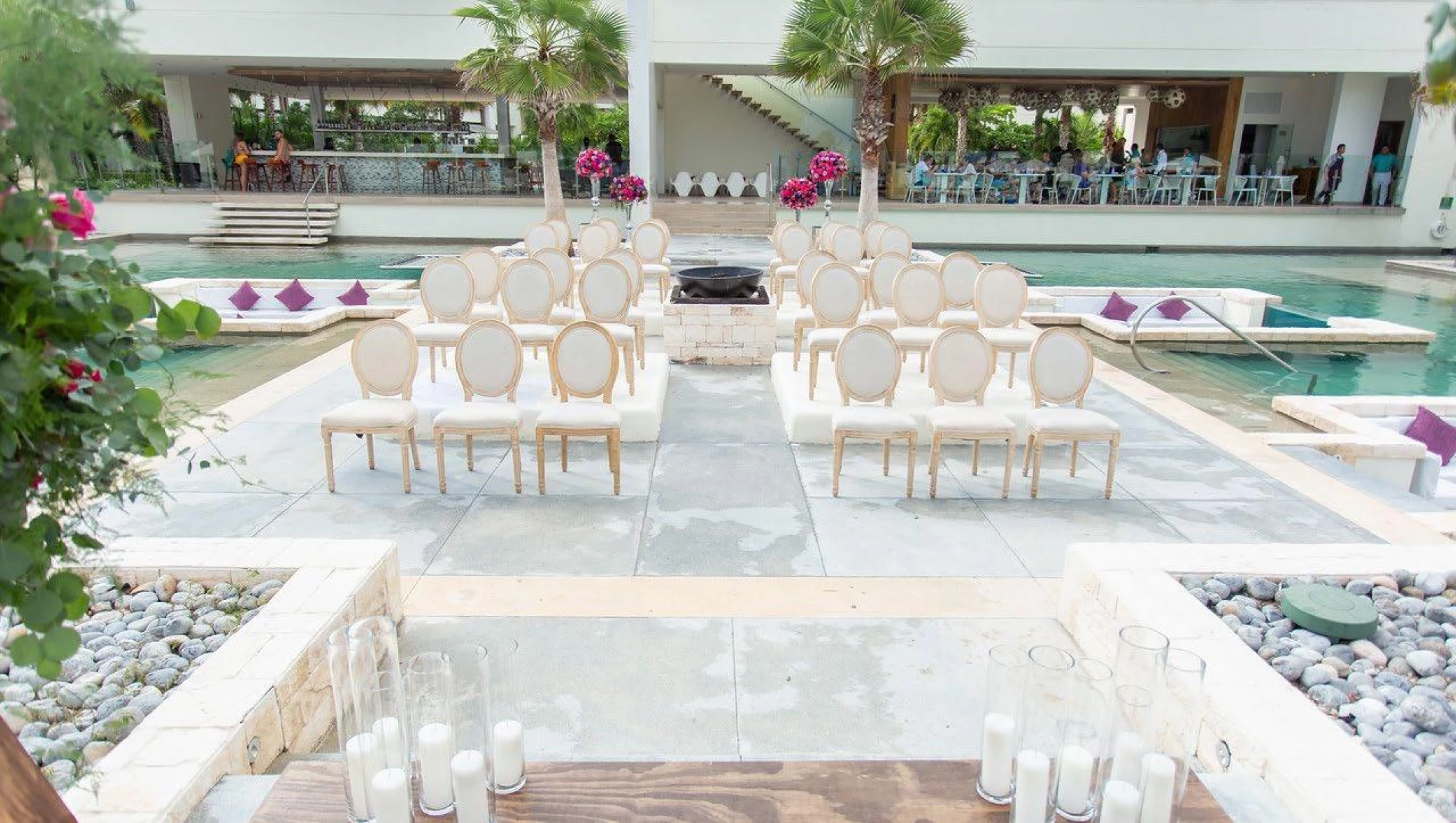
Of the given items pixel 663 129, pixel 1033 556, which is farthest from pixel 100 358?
pixel 663 129

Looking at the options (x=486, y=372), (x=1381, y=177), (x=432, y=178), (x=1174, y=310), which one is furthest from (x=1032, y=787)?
(x=1381, y=177)

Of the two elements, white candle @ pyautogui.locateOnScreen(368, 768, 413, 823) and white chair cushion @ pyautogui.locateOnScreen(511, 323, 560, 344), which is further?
white chair cushion @ pyautogui.locateOnScreen(511, 323, 560, 344)

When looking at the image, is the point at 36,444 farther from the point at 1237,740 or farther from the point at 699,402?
the point at 699,402

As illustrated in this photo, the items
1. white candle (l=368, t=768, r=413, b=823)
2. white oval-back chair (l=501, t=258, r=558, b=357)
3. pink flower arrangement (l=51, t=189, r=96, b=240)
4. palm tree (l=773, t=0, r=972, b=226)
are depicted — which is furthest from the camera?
palm tree (l=773, t=0, r=972, b=226)

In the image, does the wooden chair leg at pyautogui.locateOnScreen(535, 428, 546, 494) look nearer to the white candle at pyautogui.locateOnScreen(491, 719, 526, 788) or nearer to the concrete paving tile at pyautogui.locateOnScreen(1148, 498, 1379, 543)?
the white candle at pyautogui.locateOnScreen(491, 719, 526, 788)

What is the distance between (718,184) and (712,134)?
184cm

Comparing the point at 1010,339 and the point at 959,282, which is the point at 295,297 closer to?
the point at 959,282

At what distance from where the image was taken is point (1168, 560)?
3.94m

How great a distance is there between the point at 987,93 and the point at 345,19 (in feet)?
48.8

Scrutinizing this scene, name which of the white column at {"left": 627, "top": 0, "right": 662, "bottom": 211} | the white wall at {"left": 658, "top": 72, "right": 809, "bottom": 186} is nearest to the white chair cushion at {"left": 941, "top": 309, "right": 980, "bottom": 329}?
the white column at {"left": 627, "top": 0, "right": 662, "bottom": 211}

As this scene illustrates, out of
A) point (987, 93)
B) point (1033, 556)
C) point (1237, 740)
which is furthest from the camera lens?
point (987, 93)

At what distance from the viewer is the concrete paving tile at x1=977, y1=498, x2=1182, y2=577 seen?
473 centimetres

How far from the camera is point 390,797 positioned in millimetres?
1846

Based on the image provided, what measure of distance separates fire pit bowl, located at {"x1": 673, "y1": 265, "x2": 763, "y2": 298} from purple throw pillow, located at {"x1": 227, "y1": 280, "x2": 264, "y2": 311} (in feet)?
21.1
